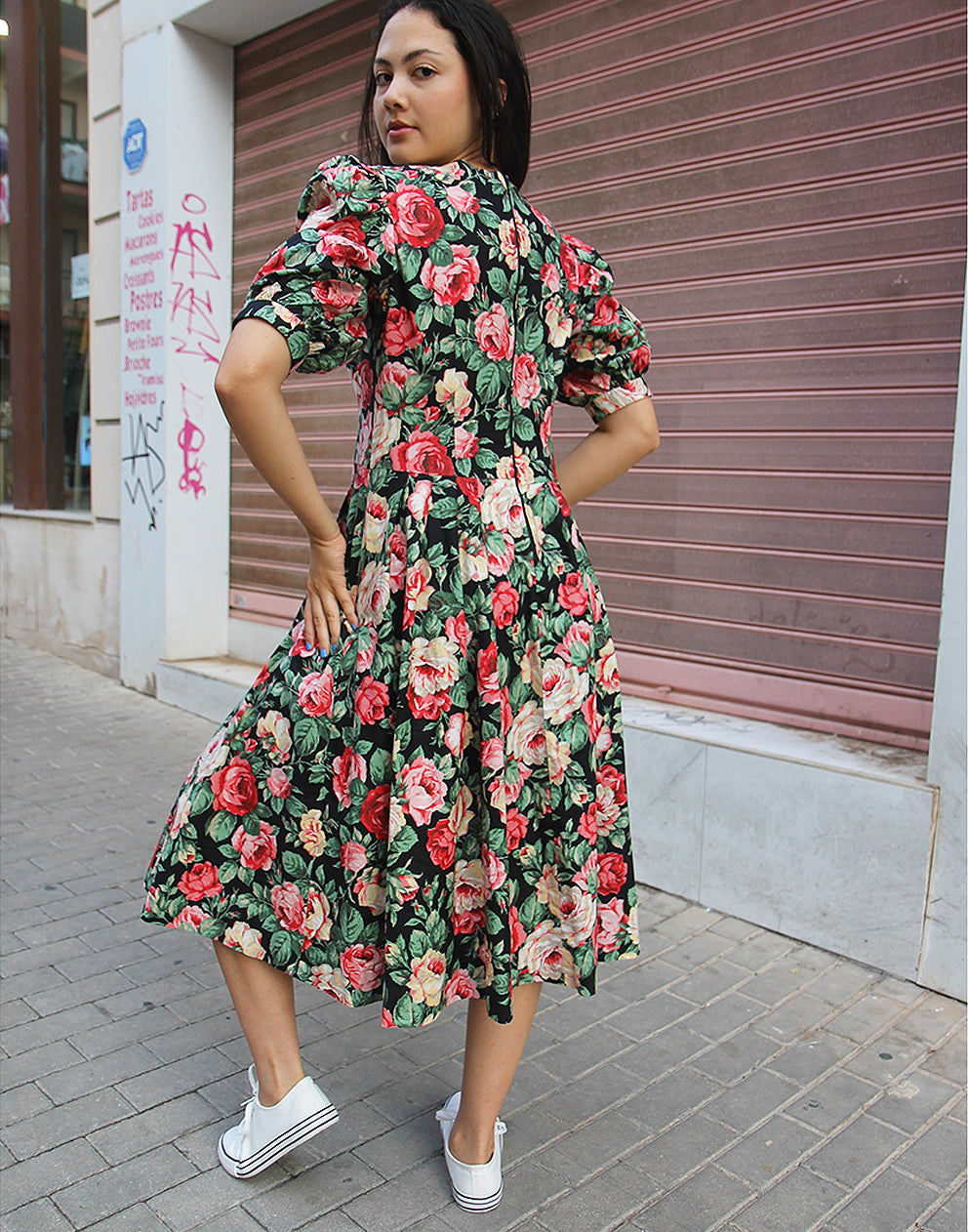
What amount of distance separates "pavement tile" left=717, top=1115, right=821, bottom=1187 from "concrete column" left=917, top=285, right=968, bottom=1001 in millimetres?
790

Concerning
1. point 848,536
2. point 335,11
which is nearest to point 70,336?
point 335,11

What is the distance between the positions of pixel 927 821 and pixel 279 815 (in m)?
1.85

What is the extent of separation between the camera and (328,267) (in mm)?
1640

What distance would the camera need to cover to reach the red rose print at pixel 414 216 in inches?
66.7

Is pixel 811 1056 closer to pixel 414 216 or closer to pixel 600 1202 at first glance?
pixel 600 1202

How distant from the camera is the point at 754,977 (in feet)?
9.96

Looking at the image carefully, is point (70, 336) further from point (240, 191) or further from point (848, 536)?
point (848, 536)

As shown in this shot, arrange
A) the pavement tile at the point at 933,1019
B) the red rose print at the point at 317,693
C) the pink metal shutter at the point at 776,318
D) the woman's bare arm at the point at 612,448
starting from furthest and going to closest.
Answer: the pink metal shutter at the point at 776,318 < the pavement tile at the point at 933,1019 < the woman's bare arm at the point at 612,448 < the red rose print at the point at 317,693

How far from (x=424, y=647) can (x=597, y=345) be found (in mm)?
731

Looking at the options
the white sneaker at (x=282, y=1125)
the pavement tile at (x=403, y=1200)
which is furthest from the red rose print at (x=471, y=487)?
the pavement tile at (x=403, y=1200)

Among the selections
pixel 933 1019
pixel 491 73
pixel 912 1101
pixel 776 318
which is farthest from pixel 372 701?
pixel 776 318

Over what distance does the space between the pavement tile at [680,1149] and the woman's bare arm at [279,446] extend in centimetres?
128

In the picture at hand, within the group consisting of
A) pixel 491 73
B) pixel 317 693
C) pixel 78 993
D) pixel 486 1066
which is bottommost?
pixel 78 993

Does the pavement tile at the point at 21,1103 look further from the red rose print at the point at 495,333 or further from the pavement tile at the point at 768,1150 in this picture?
the red rose print at the point at 495,333
